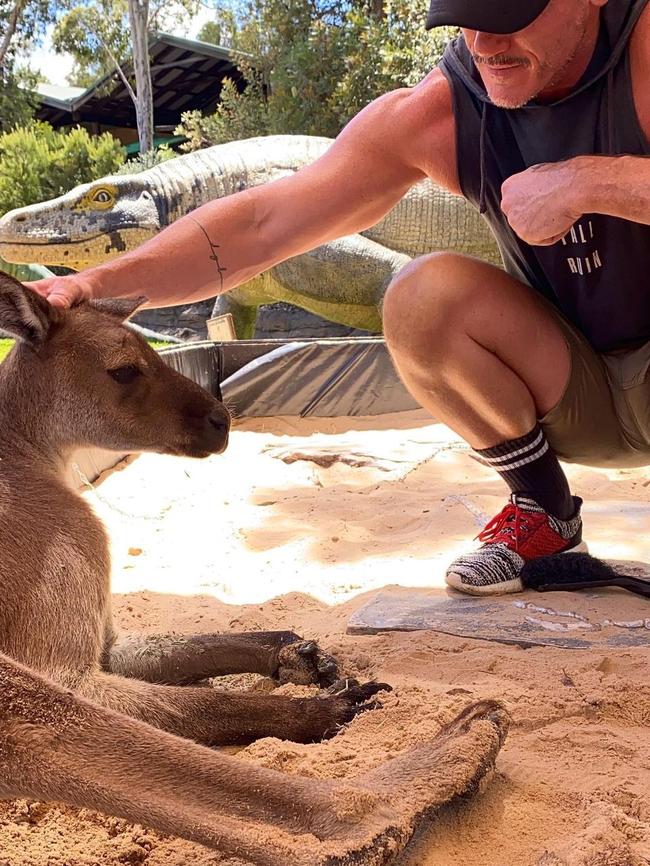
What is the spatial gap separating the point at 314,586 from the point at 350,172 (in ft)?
4.60

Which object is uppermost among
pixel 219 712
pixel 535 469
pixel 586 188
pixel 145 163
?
pixel 586 188

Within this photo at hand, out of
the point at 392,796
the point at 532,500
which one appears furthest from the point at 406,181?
the point at 392,796

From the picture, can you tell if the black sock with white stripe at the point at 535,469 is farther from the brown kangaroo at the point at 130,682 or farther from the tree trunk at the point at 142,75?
the tree trunk at the point at 142,75

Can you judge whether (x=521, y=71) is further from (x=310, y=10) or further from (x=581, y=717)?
(x=310, y=10)

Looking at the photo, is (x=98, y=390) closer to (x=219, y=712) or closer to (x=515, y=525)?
(x=219, y=712)

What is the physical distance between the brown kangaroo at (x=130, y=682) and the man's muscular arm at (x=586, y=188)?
40.3 inches

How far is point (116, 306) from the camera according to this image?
263 centimetres

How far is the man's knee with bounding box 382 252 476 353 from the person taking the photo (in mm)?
2941

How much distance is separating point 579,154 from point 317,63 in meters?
12.2

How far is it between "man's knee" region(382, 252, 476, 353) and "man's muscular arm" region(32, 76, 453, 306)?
27cm

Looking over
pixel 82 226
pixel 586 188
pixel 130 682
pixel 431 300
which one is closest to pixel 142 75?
pixel 82 226

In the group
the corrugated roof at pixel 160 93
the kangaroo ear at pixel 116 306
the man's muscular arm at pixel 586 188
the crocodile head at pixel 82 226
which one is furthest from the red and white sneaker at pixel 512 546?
the corrugated roof at pixel 160 93

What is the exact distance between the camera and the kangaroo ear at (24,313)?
2281mm

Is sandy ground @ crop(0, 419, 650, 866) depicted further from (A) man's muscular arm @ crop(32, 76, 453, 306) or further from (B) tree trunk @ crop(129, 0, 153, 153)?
(B) tree trunk @ crop(129, 0, 153, 153)
